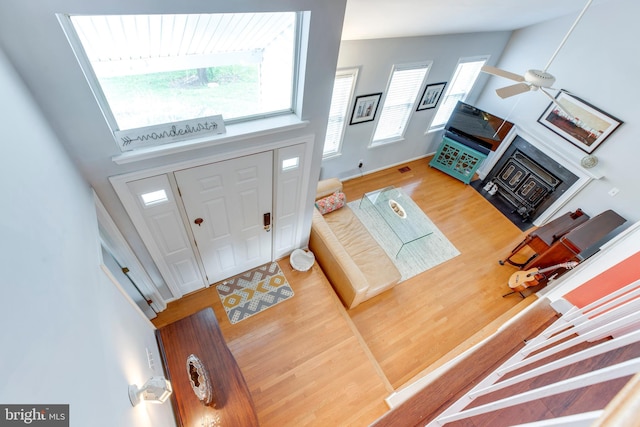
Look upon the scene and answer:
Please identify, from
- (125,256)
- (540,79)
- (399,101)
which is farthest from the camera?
(399,101)

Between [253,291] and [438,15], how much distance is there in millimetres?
3940

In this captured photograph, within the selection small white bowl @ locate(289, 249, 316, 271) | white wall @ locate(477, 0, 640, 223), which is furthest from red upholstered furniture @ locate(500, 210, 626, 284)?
small white bowl @ locate(289, 249, 316, 271)

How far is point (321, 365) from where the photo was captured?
310 cm

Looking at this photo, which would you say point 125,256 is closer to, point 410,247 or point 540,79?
point 410,247

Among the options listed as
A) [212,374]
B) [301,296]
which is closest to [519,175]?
[301,296]

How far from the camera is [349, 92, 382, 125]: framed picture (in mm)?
4492

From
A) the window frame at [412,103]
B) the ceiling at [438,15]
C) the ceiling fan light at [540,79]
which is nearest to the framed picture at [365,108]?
the window frame at [412,103]

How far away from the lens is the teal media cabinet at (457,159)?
5.63 meters


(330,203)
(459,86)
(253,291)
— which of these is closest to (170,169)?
(253,291)

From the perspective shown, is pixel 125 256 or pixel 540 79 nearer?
pixel 125 256

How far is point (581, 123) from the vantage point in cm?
452

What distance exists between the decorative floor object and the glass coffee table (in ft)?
0.24

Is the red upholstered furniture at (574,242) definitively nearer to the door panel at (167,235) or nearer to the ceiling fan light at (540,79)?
the ceiling fan light at (540,79)

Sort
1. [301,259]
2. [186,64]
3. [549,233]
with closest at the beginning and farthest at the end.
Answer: [186,64] → [301,259] → [549,233]
